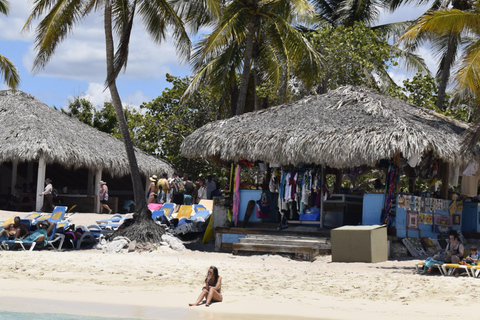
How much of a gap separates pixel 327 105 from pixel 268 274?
5.14m

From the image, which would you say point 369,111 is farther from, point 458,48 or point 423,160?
point 458,48

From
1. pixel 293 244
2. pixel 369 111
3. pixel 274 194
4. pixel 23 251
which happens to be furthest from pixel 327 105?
pixel 23 251

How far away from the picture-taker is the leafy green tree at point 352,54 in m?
21.7

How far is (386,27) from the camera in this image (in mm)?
26281

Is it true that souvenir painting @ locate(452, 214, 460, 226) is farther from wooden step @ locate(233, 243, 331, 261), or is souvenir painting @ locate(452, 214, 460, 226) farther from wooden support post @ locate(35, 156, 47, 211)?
wooden support post @ locate(35, 156, 47, 211)

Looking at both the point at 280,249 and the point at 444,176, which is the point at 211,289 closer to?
the point at 280,249

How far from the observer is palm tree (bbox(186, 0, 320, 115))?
17.5 m

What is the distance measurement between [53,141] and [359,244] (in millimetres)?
11223

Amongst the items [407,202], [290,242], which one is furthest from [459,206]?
[290,242]

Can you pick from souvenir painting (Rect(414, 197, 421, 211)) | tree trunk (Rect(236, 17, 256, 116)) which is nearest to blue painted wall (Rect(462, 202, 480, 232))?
souvenir painting (Rect(414, 197, 421, 211))

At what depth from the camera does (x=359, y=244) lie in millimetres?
12906

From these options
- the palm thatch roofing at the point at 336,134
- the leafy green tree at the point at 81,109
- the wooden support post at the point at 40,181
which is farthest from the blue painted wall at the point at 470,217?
the leafy green tree at the point at 81,109

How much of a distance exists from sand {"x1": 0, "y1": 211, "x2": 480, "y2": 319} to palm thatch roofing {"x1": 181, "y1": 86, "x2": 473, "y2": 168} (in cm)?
206

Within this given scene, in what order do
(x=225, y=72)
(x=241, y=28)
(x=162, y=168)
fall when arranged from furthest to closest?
(x=162, y=168) → (x=225, y=72) → (x=241, y=28)
